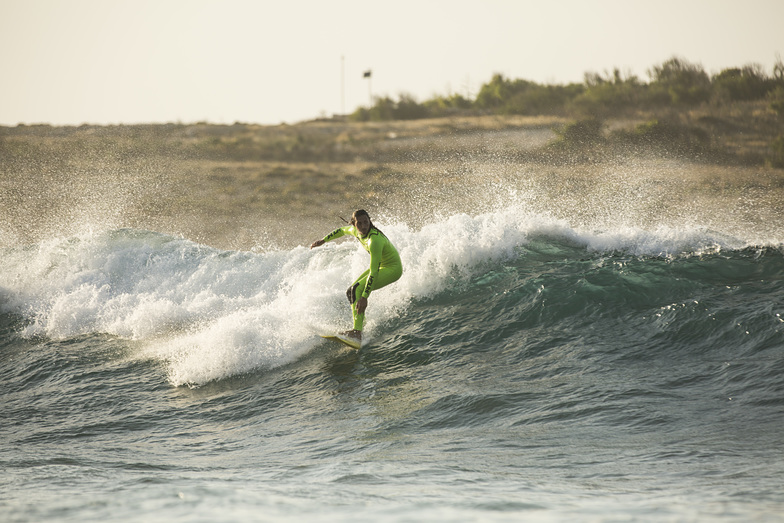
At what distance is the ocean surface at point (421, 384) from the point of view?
429 centimetres

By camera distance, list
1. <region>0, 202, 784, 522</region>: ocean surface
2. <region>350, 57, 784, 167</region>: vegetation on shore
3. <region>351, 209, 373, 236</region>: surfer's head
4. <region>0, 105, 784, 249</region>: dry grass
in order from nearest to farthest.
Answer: <region>0, 202, 784, 522</region>: ocean surface → <region>351, 209, 373, 236</region>: surfer's head → <region>0, 105, 784, 249</region>: dry grass → <region>350, 57, 784, 167</region>: vegetation on shore

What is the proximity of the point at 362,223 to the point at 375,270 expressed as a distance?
64 cm

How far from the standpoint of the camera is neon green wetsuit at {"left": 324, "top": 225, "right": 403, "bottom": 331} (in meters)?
8.54

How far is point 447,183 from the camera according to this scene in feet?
114

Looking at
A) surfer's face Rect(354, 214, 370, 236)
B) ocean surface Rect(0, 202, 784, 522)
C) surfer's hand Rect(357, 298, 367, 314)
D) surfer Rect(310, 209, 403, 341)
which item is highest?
surfer's face Rect(354, 214, 370, 236)

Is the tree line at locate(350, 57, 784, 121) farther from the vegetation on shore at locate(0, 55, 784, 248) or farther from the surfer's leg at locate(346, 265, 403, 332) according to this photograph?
the surfer's leg at locate(346, 265, 403, 332)

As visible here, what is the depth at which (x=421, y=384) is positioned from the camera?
7.47 meters

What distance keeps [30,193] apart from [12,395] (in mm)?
34055

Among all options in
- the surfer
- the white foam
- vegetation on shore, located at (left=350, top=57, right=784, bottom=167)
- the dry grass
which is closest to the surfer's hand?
the surfer

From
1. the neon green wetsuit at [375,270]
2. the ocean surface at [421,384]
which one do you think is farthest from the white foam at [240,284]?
the neon green wetsuit at [375,270]

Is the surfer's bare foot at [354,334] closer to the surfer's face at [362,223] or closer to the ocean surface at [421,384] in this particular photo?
the ocean surface at [421,384]

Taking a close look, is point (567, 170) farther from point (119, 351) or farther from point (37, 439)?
point (37, 439)

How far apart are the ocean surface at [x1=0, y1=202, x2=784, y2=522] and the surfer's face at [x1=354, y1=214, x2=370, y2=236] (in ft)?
5.08

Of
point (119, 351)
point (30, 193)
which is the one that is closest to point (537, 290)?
point (119, 351)
